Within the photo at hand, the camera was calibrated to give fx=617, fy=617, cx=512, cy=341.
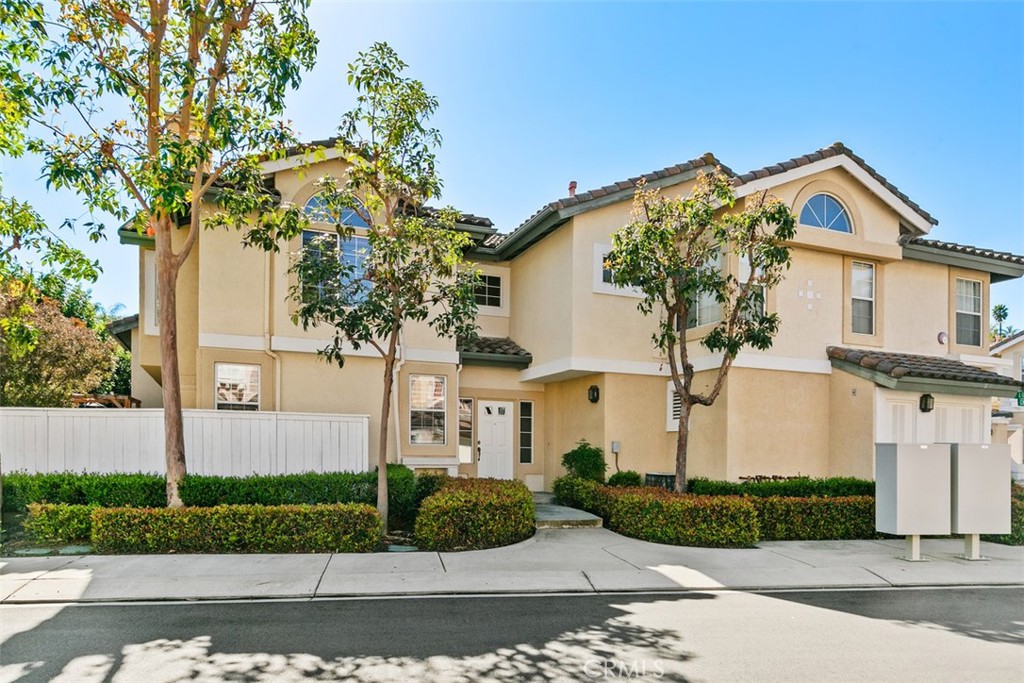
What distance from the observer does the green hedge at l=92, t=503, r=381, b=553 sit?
9.05 m

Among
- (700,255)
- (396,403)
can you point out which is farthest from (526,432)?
(700,255)

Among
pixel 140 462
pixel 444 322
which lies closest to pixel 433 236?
pixel 444 322

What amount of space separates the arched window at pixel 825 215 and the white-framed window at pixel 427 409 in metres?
9.15

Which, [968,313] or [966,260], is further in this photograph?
[968,313]

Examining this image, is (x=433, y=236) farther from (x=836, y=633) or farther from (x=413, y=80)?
(x=836, y=633)

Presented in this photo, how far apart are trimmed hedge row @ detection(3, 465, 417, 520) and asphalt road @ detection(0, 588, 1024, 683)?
136 inches

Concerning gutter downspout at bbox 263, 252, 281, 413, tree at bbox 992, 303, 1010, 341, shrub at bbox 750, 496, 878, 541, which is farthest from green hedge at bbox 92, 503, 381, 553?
tree at bbox 992, 303, 1010, 341

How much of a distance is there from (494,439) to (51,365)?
1260 centimetres

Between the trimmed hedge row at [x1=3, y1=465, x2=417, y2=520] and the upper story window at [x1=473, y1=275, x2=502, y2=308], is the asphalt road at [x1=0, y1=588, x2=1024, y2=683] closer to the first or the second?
the trimmed hedge row at [x1=3, y1=465, x2=417, y2=520]

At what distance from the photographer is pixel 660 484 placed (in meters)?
14.1

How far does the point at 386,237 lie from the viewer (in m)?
10.0

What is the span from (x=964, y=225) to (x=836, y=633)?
620 inches

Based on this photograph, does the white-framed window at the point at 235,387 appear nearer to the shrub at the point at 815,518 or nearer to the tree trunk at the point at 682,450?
the tree trunk at the point at 682,450

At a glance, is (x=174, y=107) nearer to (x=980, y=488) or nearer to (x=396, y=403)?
(x=396, y=403)
